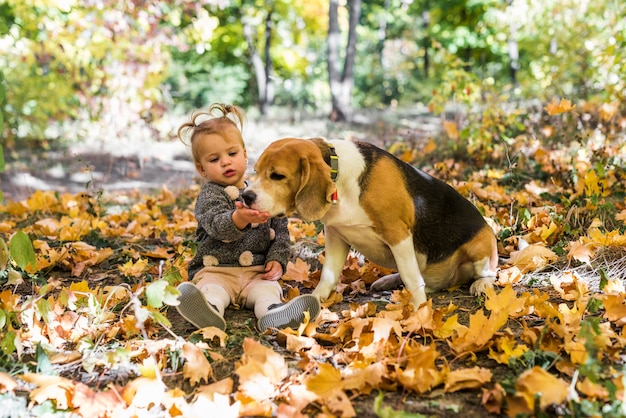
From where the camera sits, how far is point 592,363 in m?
1.72

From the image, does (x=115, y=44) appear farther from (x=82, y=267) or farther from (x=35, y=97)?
(x=82, y=267)

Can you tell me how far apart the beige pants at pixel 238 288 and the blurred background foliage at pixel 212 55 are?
1495mm

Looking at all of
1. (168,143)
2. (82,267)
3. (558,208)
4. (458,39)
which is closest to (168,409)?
(82,267)

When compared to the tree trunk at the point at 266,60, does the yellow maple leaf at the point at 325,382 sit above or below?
below

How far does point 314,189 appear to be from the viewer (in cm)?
271

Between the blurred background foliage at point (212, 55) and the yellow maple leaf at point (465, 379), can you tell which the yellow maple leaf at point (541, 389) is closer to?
the yellow maple leaf at point (465, 379)

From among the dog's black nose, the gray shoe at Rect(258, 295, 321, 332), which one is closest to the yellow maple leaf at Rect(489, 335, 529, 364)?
the gray shoe at Rect(258, 295, 321, 332)

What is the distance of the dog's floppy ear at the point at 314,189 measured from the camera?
8.86 ft

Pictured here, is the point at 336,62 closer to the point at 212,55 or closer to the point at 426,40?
the point at 212,55

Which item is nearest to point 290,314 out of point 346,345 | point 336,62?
point 346,345

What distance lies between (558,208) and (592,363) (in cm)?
292

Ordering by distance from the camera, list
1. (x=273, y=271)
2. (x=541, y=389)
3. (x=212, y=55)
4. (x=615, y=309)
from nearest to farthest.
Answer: (x=541, y=389) < (x=615, y=309) < (x=273, y=271) < (x=212, y=55)

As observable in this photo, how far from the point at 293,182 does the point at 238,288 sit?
872 mm

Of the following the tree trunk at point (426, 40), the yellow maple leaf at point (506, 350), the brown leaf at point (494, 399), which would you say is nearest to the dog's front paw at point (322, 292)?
the yellow maple leaf at point (506, 350)
